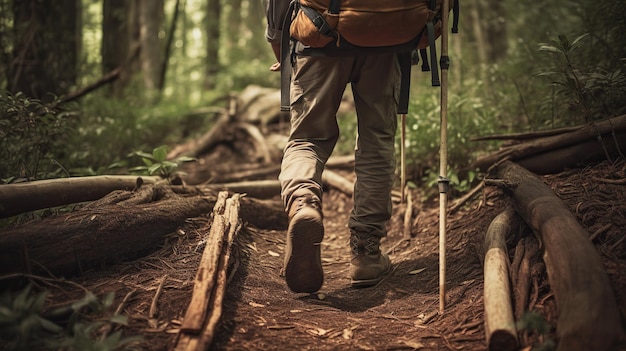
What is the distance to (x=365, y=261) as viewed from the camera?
11.1 feet

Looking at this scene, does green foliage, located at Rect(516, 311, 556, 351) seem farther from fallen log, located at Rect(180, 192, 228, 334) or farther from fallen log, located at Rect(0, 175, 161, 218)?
fallen log, located at Rect(0, 175, 161, 218)

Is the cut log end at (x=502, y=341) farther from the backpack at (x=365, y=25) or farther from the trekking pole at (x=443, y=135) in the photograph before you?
the backpack at (x=365, y=25)

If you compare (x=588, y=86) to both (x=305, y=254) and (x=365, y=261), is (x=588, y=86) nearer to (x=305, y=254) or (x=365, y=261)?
(x=365, y=261)

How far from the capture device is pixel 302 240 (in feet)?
9.18

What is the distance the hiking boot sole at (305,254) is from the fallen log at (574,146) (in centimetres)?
186

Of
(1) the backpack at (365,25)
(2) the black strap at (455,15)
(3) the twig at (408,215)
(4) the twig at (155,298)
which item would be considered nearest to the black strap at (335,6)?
(1) the backpack at (365,25)

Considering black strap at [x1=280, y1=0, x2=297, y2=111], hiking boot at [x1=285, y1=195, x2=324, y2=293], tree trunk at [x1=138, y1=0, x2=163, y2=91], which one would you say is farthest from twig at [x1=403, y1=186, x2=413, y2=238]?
tree trunk at [x1=138, y1=0, x2=163, y2=91]

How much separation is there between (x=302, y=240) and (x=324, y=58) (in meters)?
1.17

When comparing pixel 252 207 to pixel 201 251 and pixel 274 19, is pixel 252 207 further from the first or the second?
pixel 274 19

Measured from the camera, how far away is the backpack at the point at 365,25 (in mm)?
2709

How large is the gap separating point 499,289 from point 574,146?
1615 millimetres

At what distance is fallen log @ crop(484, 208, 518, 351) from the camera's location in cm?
215

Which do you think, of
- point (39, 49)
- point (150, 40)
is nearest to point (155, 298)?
point (39, 49)

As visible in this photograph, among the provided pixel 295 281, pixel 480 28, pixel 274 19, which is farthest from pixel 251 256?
pixel 480 28
